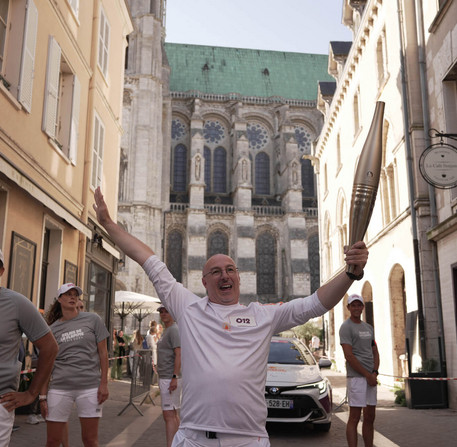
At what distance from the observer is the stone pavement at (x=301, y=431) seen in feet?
22.2

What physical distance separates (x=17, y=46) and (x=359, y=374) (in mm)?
6229

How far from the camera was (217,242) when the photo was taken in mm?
41375

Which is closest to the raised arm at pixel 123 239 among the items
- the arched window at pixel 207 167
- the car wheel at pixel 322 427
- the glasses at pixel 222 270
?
the glasses at pixel 222 270

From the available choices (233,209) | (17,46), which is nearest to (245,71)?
(233,209)

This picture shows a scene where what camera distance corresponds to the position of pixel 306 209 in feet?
143

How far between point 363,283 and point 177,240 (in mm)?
25525

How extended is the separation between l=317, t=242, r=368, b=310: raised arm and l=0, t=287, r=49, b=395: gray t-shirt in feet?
5.18

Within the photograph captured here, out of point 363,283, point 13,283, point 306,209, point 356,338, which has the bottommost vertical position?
point 356,338

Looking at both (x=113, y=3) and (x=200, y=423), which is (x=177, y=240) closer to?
(x=113, y=3)

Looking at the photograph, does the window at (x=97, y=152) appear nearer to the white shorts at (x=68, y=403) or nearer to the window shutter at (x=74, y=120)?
the window shutter at (x=74, y=120)

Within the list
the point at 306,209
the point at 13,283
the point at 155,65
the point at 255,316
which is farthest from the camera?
the point at 306,209

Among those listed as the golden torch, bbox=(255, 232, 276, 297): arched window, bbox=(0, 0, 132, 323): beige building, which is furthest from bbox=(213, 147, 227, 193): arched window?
the golden torch

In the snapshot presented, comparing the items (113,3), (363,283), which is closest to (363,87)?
(363,283)

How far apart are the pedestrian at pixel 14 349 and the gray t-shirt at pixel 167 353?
310 centimetres
